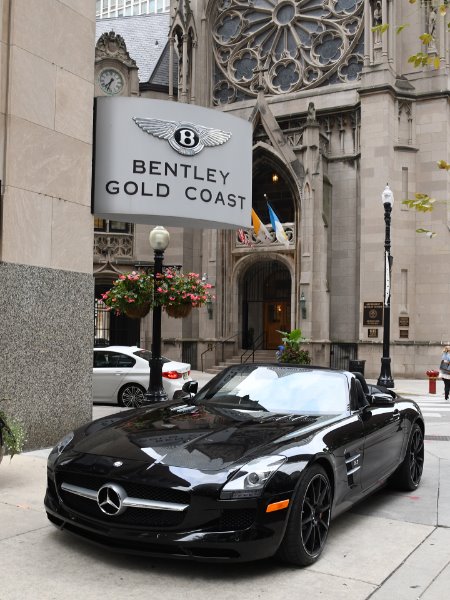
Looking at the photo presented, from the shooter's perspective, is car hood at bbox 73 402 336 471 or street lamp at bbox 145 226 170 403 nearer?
car hood at bbox 73 402 336 471

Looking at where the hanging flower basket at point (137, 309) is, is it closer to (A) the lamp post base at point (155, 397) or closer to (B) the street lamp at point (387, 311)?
(A) the lamp post base at point (155, 397)

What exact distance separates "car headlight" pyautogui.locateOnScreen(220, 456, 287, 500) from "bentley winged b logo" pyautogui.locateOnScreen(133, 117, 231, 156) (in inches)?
281

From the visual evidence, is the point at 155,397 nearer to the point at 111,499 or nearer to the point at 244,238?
the point at 111,499

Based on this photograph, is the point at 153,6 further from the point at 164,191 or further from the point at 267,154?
the point at 164,191

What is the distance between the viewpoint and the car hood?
4.66 metres

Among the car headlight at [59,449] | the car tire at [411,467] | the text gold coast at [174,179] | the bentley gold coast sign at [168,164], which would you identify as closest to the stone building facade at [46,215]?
the bentley gold coast sign at [168,164]

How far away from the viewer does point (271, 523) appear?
172 inches

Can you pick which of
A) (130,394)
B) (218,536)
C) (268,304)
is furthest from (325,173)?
(218,536)

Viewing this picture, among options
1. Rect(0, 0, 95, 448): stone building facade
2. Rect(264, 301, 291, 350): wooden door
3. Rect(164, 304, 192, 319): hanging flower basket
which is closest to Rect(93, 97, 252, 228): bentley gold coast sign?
Rect(0, 0, 95, 448): stone building facade

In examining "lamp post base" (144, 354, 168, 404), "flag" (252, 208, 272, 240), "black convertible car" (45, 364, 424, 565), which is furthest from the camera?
"flag" (252, 208, 272, 240)

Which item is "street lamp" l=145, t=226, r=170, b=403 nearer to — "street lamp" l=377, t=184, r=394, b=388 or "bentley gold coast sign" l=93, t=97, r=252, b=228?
"bentley gold coast sign" l=93, t=97, r=252, b=228

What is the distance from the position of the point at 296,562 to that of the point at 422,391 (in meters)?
17.6

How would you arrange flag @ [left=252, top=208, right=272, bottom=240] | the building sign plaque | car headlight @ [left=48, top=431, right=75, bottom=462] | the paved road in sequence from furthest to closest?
flag @ [left=252, top=208, right=272, bottom=240] < the building sign plaque < car headlight @ [left=48, top=431, right=75, bottom=462] < the paved road

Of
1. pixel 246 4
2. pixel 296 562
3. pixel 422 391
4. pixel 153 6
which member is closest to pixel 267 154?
pixel 246 4
